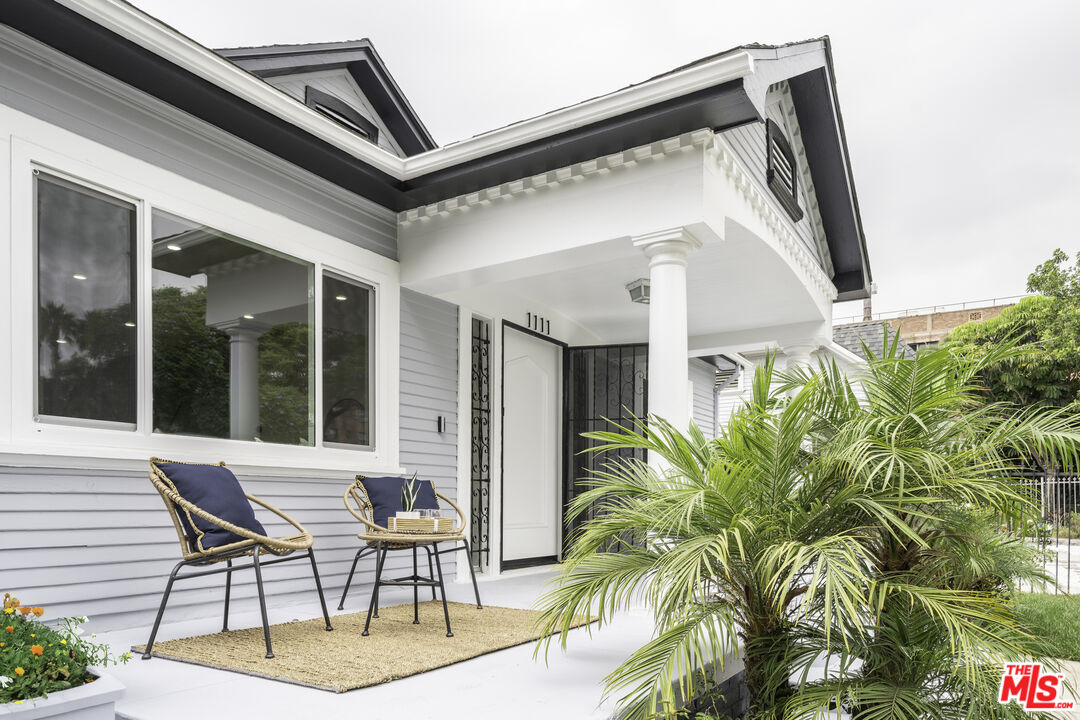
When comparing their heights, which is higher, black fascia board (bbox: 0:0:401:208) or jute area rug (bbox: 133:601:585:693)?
black fascia board (bbox: 0:0:401:208)

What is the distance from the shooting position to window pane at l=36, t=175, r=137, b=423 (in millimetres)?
3141

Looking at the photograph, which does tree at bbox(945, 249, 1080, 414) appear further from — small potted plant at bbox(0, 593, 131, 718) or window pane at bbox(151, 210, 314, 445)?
small potted plant at bbox(0, 593, 131, 718)

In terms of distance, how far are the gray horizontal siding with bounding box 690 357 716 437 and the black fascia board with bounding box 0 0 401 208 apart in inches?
253

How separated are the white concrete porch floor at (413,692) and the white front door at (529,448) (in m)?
3.07

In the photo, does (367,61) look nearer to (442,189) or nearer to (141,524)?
(442,189)

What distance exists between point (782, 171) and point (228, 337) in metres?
4.74

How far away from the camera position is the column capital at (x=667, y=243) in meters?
3.97

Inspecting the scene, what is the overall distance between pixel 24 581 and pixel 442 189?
3002 millimetres

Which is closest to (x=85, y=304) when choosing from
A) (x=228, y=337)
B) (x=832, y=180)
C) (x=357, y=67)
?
(x=228, y=337)

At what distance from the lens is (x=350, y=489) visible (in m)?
4.06

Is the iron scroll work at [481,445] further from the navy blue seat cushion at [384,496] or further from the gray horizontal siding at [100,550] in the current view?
the gray horizontal siding at [100,550]

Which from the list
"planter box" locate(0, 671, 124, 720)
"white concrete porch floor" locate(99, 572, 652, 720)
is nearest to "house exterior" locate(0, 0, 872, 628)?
"white concrete porch floor" locate(99, 572, 652, 720)

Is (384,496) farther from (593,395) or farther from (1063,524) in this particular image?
(1063,524)

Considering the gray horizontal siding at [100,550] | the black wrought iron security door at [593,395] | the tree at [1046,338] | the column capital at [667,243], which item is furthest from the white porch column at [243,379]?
the tree at [1046,338]
